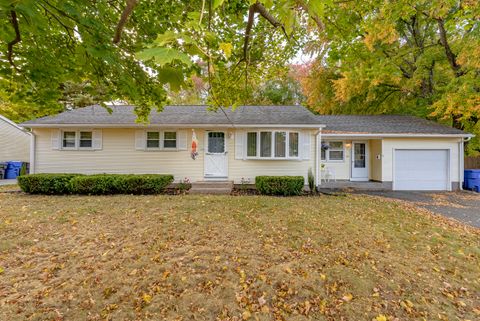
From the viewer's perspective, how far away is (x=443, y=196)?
9.62 meters

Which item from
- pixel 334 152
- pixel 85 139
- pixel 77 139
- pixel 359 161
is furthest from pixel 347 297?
pixel 77 139

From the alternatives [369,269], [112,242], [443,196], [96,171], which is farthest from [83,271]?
[443,196]

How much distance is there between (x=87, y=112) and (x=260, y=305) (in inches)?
486

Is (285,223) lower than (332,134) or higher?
lower

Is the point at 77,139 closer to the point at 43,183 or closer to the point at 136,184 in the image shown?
the point at 43,183

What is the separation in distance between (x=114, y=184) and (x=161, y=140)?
273cm

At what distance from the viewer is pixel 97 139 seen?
408 inches

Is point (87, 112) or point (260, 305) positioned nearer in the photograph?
point (260, 305)

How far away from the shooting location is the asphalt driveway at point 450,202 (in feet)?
22.4

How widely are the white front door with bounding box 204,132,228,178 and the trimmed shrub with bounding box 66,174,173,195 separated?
2.21m

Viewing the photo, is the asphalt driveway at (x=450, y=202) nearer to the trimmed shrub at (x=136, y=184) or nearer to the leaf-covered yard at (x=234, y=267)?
the leaf-covered yard at (x=234, y=267)

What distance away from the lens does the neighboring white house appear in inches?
636

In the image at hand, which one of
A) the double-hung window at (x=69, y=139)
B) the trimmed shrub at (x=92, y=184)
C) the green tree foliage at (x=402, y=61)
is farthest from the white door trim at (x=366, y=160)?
the double-hung window at (x=69, y=139)

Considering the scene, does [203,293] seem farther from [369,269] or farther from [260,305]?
[369,269]
